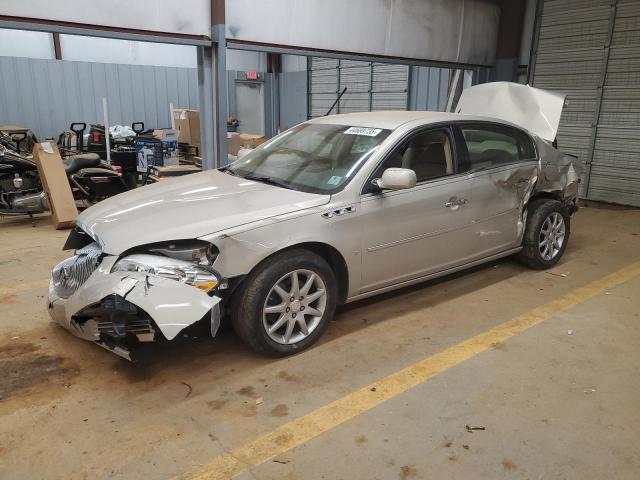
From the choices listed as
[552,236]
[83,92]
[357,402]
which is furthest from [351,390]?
[83,92]

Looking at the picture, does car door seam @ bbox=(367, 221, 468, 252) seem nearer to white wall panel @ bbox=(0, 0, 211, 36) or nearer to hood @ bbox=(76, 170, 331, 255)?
hood @ bbox=(76, 170, 331, 255)

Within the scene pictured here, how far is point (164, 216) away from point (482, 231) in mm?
2405

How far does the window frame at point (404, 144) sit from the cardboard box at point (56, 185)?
422 centimetres

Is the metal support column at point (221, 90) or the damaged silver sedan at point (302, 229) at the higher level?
the metal support column at point (221, 90)

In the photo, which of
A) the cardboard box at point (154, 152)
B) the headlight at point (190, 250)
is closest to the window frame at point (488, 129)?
the headlight at point (190, 250)

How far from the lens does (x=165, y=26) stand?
5801mm

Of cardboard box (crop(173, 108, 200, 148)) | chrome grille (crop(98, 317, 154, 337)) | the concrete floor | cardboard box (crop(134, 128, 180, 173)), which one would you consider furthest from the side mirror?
cardboard box (crop(173, 108, 200, 148))

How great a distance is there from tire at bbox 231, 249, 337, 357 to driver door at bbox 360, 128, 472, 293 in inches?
13.6

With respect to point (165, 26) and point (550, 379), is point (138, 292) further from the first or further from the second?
point (165, 26)

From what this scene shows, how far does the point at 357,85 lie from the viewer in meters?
13.3

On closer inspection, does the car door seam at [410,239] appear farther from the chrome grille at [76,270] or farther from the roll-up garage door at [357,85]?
the roll-up garage door at [357,85]

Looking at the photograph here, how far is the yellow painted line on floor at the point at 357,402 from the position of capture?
224cm

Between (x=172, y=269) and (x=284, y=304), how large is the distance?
694 mm

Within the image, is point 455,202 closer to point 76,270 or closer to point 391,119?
point 391,119
